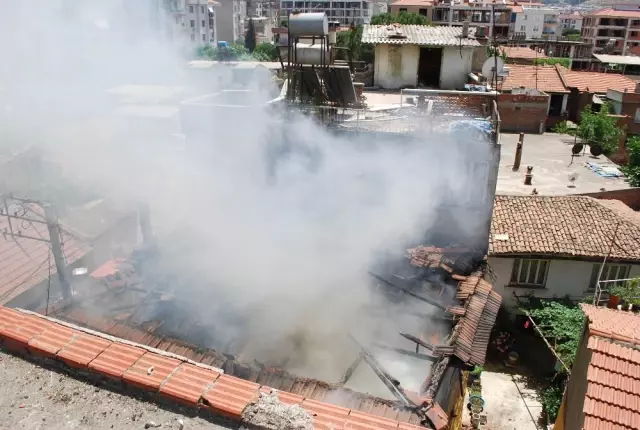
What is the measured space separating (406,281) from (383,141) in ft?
A: 9.98

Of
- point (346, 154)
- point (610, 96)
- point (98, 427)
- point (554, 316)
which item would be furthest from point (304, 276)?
point (610, 96)

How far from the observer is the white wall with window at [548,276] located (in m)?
11.2

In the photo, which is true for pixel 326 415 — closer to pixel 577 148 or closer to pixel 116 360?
pixel 116 360

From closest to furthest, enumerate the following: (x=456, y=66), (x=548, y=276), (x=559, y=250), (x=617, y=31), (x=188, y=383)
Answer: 1. (x=188, y=383)
2. (x=559, y=250)
3. (x=548, y=276)
4. (x=456, y=66)
5. (x=617, y=31)

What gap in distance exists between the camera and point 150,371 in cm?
260

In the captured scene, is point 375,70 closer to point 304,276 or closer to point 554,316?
point 554,316

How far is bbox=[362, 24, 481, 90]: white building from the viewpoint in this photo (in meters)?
15.6

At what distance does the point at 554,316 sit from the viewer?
35.0ft

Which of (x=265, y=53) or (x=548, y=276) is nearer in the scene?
(x=548, y=276)

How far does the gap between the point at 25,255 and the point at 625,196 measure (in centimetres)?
1494

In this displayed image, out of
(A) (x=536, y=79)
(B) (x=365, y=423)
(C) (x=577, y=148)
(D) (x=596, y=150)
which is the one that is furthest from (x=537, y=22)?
(B) (x=365, y=423)

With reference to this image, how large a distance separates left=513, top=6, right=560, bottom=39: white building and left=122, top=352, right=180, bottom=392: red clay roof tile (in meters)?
75.4

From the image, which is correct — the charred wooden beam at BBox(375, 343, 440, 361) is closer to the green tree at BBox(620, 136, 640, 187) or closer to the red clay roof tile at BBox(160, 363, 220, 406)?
the red clay roof tile at BBox(160, 363, 220, 406)

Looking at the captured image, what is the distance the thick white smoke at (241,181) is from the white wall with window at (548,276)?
2.87 m
